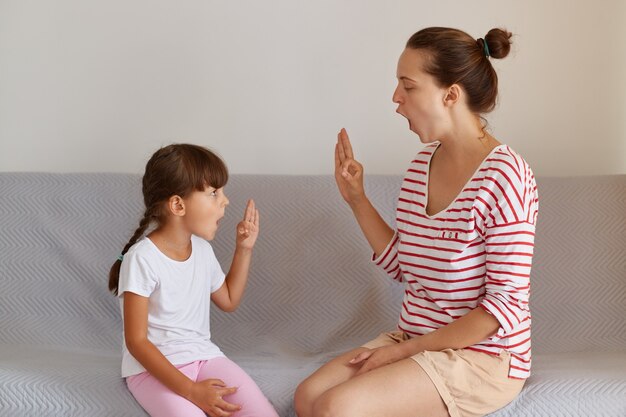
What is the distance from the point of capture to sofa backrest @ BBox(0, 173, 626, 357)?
2.15 metres

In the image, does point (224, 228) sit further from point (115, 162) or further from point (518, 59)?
point (518, 59)

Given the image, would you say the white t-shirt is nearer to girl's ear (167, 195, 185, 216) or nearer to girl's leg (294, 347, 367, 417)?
girl's ear (167, 195, 185, 216)

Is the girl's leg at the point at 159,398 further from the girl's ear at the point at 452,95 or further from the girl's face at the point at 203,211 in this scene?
the girl's ear at the point at 452,95

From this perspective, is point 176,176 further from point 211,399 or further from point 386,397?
point 386,397

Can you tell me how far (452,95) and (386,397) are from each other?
0.62m

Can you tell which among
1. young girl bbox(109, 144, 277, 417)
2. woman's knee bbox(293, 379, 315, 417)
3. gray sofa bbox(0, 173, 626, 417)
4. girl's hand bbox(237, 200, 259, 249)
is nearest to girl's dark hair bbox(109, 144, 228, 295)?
young girl bbox(109, 144, 277, 417)

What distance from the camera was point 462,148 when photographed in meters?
1.78

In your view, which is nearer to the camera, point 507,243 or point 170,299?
point 507,243

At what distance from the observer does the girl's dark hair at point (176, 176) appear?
1.83 metres

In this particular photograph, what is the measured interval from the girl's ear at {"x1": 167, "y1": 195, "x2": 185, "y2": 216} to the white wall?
0.69m

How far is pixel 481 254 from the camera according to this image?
67.1 inches

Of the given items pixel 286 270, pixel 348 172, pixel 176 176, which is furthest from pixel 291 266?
pixel 176 176

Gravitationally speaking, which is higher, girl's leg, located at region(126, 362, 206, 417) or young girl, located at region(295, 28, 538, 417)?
young girl, located at region(295, 28, 538, 417)

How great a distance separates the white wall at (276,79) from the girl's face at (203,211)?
66cm
